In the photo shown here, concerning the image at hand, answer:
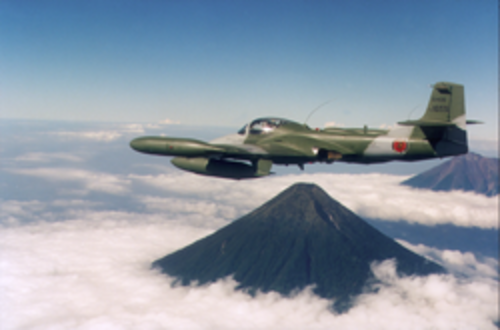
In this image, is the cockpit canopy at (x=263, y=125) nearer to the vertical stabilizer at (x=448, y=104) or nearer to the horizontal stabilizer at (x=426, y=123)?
the horizontal stabilizer at (x=426, y=123)

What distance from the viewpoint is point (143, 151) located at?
66.6ft

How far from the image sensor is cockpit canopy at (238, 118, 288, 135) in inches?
978

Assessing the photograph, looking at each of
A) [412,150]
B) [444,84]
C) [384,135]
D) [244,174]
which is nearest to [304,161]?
[244,174]

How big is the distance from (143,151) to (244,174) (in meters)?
7.32

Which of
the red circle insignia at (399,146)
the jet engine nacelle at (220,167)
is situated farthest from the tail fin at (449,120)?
the jet engine nacelle at (220,167)

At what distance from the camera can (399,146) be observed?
21281 millimetres

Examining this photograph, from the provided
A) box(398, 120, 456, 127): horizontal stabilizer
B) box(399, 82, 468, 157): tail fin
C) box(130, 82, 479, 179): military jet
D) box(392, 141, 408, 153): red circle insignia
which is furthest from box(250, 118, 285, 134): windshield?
box(399, 82, 468, 157): tail fin

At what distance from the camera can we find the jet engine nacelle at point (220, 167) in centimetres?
2250

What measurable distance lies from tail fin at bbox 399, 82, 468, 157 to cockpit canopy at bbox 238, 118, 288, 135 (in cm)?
1029

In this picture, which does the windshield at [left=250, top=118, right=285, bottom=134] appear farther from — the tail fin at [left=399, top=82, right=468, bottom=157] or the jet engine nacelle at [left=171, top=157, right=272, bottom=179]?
the tail fin at [left=399, top=82, right=468, bottom=157]

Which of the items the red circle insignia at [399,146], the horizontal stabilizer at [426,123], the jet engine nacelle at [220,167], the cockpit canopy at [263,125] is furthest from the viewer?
the cockpit canopy at [263,125]

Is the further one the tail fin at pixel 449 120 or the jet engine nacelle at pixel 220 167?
the jet engine nacelle at pixel 220 167

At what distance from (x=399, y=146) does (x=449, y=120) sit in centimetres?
354

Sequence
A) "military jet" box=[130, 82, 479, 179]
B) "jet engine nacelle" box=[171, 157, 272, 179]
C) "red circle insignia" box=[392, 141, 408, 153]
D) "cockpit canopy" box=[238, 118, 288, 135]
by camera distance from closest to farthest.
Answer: "military jet" box=[130, 82, 479, 179] < "red circle insignia" box=[392, 141, 408, 153] < "jet engine nacelle" box=[171, 157, 272, 179] < "cockpit canopy" box=[238, 118, 288, 135]
